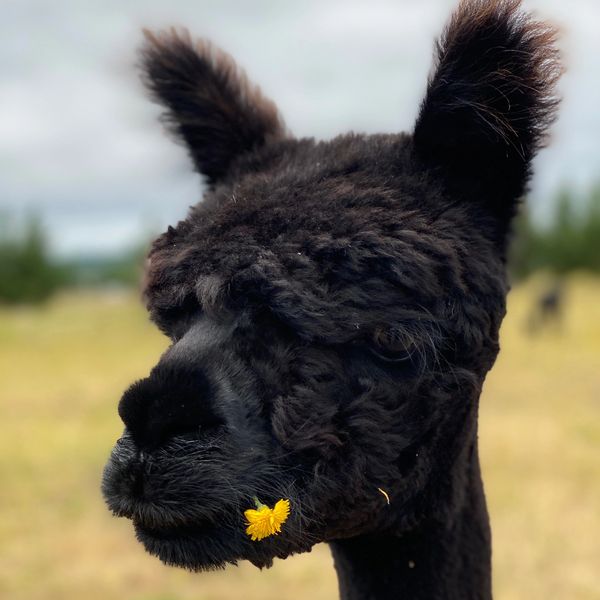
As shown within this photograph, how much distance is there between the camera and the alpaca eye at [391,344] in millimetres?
1819

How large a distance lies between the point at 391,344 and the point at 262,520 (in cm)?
49

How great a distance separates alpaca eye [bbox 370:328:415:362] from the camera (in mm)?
1819

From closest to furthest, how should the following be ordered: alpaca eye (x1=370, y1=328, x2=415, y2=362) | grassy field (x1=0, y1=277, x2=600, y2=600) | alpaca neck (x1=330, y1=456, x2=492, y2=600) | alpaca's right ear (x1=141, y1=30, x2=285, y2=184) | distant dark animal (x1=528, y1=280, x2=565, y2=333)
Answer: alpaca eye (x1=370, y1=328, x2=415, y2=362) → alpaca neck (x1=330, y1=456, x2=492, y2=600) → alpaca's right ear (x1=141, y1=30, x2=285, y2=184) → grassy field (x1=0, y1=277, x2=600, y2=600) → distant dark animal (x1=528, y1=280, x2=565, y2=333)

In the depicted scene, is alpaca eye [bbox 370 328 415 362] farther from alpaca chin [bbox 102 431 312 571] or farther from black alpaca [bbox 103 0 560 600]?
alpaca chin [bbox 102 431 312 571]

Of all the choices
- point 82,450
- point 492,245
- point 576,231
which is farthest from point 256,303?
point 576,231

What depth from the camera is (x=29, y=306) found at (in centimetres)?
4856

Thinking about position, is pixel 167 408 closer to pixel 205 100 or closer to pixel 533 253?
pixel 205 100

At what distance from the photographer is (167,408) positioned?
1.63m

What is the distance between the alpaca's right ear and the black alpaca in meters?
0.33

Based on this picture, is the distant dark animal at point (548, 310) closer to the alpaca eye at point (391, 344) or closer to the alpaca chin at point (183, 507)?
the alpaca eye at point (391, 344)

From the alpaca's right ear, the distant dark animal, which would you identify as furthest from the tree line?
the alpaca's right ear

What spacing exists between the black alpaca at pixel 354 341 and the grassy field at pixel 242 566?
213 inches

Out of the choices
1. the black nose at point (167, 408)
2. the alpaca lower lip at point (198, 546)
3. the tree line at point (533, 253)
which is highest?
the tree line at point (533, 253)

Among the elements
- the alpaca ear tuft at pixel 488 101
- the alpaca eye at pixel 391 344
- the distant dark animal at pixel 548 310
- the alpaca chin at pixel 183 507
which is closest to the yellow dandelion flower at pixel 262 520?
the alpaca chin at pixel 183 507
